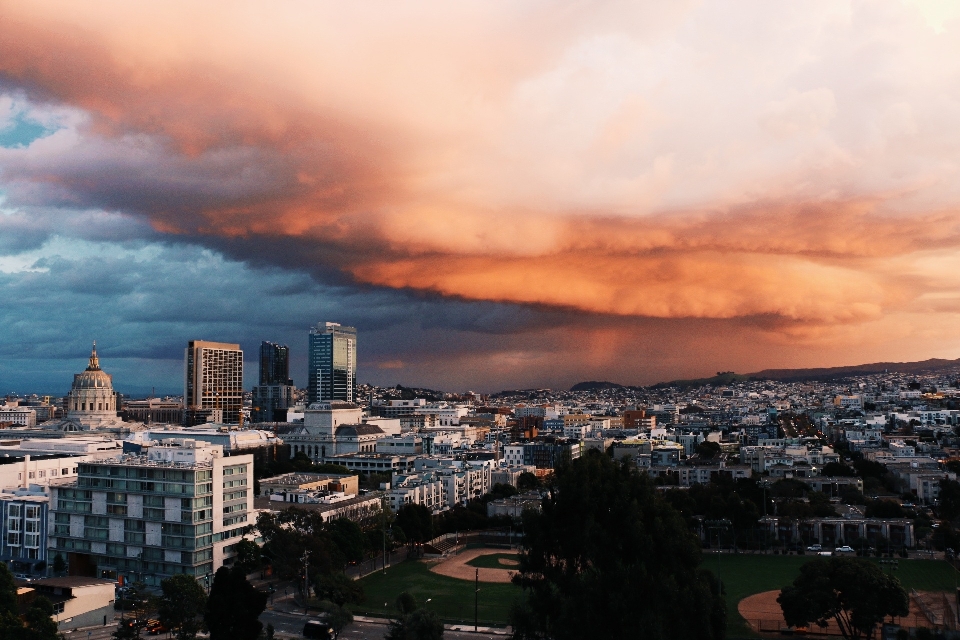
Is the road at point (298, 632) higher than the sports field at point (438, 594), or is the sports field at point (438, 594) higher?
the road at point (298, 632)

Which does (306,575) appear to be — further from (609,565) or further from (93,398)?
(93,398)

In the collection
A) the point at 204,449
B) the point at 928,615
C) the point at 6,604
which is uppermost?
the point at 204,449

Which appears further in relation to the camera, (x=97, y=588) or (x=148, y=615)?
(x=97, y=588)

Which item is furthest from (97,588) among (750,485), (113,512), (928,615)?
(750,485)

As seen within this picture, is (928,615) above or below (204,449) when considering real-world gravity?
below

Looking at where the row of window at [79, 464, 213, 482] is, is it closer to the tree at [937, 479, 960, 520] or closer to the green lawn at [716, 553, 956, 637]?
the green lawn at [716, 553, 956, 637]

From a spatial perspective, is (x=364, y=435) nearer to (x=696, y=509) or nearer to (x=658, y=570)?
(x=696, y=509)

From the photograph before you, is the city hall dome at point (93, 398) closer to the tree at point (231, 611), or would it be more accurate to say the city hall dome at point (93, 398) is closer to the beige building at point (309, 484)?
the beige building at point (309, 484)

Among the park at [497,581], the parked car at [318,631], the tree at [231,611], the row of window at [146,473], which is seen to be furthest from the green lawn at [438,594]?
the row of window at [146,473]
